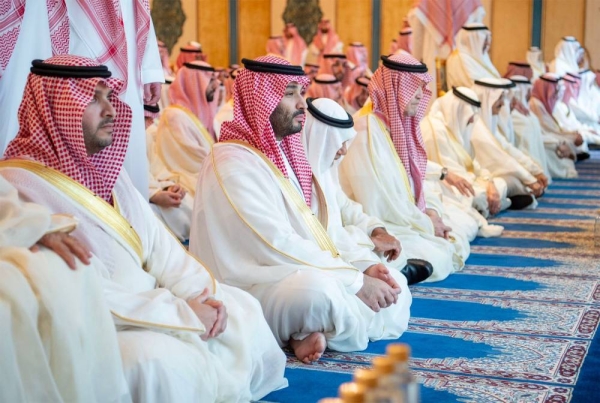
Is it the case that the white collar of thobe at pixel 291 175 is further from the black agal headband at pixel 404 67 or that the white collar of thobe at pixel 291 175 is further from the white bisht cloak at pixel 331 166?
the black agal headband at pixel 404 67

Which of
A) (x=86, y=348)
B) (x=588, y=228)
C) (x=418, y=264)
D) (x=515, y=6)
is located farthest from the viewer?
(x=515, y=6)

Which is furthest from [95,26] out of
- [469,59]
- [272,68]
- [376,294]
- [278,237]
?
[469,59]

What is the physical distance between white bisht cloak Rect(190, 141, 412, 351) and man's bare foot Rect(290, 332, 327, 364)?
3 cm

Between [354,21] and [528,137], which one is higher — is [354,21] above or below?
above

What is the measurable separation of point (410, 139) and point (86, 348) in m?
3.20

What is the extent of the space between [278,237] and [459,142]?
371 centimetres

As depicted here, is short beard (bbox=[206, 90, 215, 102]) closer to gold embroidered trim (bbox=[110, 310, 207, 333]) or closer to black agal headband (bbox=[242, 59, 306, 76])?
black agal headband (bbox=[242, 59, 306, 76])

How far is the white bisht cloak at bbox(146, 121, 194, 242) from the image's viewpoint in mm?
6000

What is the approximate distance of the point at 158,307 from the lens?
251cm

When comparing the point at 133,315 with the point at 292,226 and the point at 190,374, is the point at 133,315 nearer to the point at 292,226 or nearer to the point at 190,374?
the point at 190,374

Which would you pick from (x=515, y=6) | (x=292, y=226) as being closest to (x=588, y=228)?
(x=292, y=226)

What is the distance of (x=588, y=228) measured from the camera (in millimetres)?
6504

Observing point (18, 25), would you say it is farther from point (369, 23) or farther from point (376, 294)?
point (369, 23)

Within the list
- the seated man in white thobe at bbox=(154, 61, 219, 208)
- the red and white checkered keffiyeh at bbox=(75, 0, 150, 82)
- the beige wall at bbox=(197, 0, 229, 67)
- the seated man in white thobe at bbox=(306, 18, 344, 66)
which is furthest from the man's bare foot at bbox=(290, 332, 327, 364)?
the beige wall at bbox=(197, 0, 229, 67)
